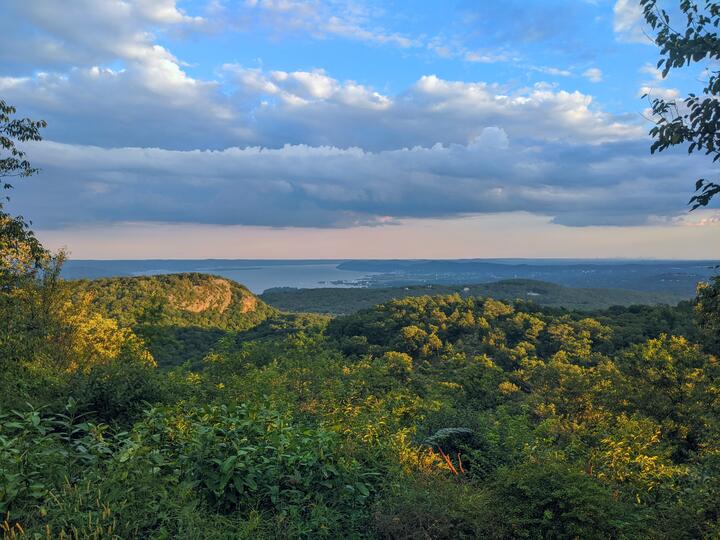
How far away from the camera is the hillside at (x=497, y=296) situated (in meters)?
138

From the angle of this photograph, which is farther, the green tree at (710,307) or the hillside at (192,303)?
the hillside at (192,303)

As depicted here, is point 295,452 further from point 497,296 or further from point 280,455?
point 497,296

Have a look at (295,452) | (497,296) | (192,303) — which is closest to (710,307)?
(295,452)

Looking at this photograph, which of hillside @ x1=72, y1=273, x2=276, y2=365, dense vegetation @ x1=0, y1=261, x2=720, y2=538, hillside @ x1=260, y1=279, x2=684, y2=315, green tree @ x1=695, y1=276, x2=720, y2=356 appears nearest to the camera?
dense vegetation @ x1=0, y1=261, x2=720, y2=538

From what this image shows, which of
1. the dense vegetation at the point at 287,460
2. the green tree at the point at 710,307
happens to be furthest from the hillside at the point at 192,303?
the green tree at the point at 710,307

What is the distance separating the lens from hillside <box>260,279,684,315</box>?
137750 mm

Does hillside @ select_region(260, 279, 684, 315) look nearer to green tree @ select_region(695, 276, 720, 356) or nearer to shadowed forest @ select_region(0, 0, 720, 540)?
shadowed forest @ select_region(0, 0, 720, 540)

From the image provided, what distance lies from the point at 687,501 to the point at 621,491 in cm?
156

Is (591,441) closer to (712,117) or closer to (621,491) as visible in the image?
(621,491)

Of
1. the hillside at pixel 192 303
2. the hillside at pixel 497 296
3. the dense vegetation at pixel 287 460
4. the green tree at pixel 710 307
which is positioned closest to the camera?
the dense vegetation at pixel 287 460

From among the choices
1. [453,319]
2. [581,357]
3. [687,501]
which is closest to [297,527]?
[687,501]

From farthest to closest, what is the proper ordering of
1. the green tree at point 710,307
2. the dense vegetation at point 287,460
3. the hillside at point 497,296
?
the hillside at point 497,296, the green tree at point 710,307, the dense vegetation at point 287,460

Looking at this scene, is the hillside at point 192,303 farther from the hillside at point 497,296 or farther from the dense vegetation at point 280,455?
the dense vegetation at point 280,455

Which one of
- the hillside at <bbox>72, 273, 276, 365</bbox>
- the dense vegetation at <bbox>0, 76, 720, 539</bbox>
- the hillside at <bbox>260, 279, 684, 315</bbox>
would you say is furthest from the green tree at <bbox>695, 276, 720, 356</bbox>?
the hillside at <bbox>260, 279, 684, 315</bbox>
